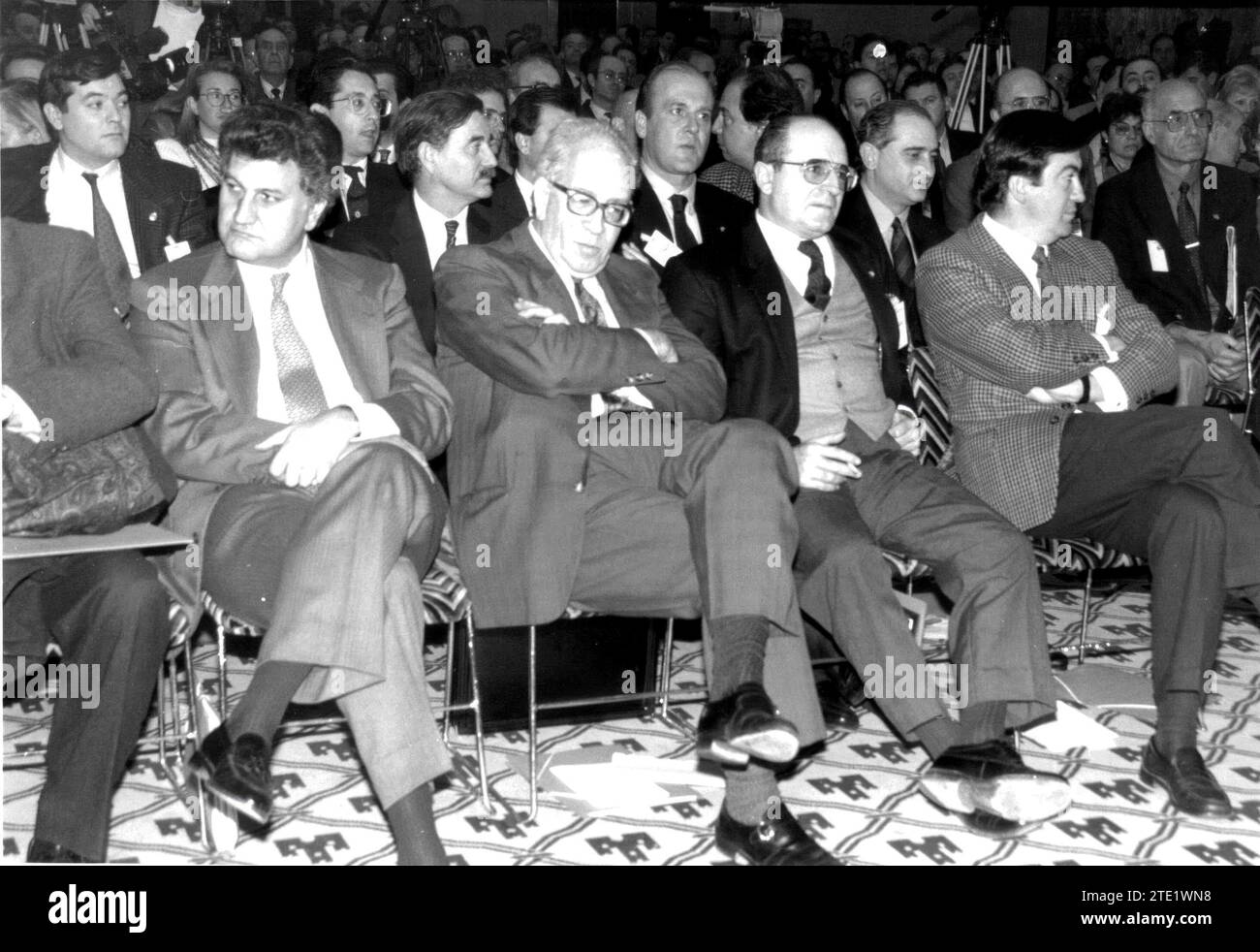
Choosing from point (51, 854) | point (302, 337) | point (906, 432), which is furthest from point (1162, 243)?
point (51, 854)

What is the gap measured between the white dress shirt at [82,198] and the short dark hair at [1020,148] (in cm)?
240

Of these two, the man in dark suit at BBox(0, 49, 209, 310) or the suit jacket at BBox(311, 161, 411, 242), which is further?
the suit jacket at BBox(311, 161, 411, 242)

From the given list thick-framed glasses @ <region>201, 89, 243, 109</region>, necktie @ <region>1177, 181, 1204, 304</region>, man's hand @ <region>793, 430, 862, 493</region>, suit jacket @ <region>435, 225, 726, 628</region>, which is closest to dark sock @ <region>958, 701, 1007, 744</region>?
man's hand @ <region>793, 430, 862, 493</region>

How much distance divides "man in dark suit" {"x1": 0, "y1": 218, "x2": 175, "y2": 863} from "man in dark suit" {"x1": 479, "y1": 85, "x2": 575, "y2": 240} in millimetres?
1699

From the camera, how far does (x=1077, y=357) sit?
3.56m

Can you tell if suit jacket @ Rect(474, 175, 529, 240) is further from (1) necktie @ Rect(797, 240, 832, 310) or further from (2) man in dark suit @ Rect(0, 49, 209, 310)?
(1) necktie @ Rect(797, 240, 832, 310)

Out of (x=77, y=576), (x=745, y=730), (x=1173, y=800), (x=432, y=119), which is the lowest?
(x=1173, y=800)

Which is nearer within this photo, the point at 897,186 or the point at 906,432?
the point at 906,432

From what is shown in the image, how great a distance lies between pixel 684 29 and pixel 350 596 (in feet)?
29.6

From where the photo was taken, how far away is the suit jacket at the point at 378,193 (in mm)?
4426

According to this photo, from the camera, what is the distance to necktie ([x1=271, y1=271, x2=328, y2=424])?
3.07m

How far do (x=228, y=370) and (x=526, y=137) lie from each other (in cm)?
203

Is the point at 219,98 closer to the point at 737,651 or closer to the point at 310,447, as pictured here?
the point at 310,447

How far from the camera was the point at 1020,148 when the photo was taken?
3.67m
